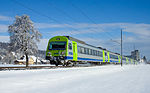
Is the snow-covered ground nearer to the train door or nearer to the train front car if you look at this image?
the train front car

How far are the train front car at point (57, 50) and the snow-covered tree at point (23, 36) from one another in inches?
488

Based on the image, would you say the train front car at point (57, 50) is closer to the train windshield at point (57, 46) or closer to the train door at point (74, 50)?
the train windshield at point (57, 46)

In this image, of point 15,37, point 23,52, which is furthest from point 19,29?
point 23,52

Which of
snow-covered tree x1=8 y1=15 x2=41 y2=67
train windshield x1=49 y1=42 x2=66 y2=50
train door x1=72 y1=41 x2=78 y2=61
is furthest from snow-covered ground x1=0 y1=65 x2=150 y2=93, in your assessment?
snow-covered tree x1=8 y1=15 x2=41 y2=67

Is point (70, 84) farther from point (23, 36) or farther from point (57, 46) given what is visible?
point (23, 36)

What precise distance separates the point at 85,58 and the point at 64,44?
6.20m

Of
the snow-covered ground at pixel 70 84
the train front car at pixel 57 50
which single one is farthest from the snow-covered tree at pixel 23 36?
the snow-covered ground at pixel 70 84

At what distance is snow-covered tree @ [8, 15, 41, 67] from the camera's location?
35.4 meters

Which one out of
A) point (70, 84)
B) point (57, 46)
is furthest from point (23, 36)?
point (70, 84)

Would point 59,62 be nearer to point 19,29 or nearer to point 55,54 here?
point 55,54

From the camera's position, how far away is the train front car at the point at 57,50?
75.7ft

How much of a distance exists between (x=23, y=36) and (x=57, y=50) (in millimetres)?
14418

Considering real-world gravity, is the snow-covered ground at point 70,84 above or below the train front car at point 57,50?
below

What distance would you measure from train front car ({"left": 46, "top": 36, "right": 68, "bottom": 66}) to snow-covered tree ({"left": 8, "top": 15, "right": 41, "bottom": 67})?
12.4 m
